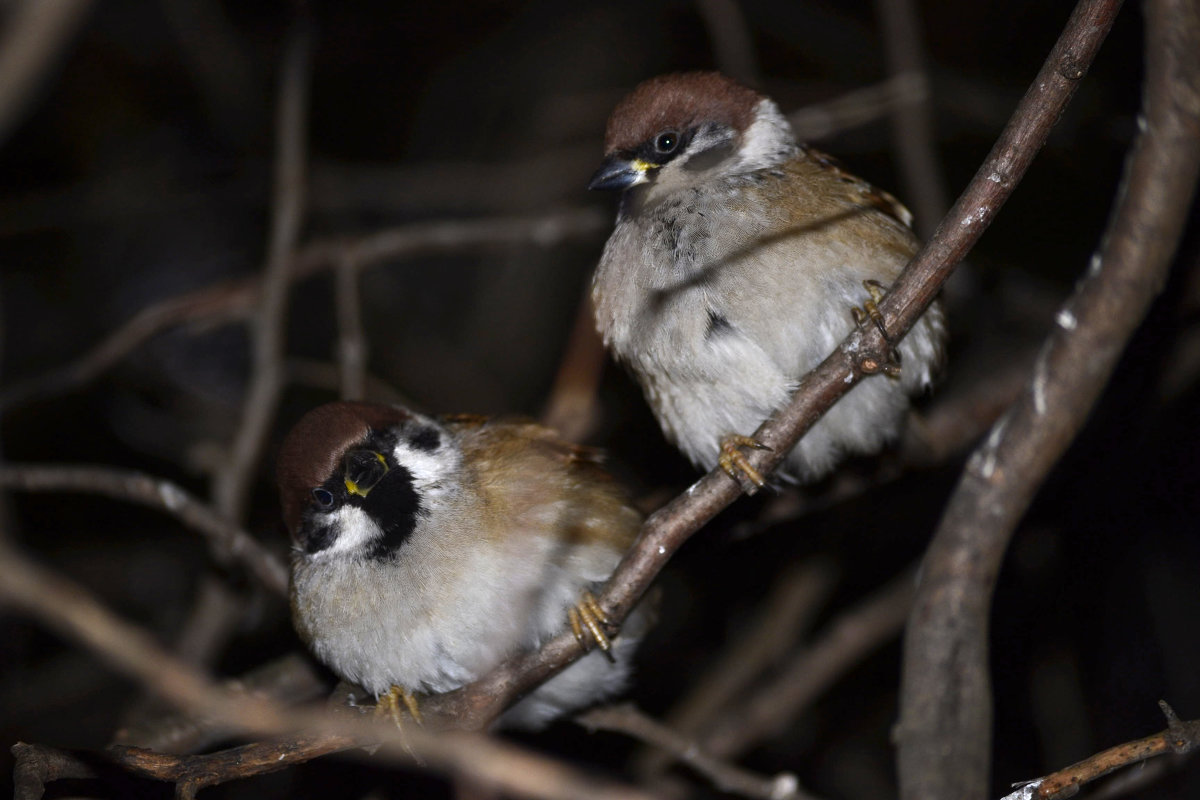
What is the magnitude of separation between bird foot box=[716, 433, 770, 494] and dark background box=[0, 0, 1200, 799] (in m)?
0.89

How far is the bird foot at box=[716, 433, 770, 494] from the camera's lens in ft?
7.27

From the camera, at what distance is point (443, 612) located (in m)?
2.43

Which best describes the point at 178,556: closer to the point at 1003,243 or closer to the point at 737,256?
the point at 737,256

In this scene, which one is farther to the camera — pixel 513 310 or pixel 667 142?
pixel 513 310

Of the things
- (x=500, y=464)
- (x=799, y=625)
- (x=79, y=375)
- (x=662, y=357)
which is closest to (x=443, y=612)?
(x=500, y=464)

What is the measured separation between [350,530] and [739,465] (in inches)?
40.2

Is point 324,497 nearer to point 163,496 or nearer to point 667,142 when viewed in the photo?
point 163,496

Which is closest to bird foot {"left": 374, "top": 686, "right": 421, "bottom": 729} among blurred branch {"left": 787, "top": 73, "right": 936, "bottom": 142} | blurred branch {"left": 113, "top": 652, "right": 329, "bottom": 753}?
blurred branch {"left": 113, "top": 652, "right": 329, "bottom": 753}

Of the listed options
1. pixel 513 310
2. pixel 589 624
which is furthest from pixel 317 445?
pixel 513 310

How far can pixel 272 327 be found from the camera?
3588 millimetres

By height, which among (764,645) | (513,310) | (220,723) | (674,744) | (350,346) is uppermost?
(513,310)

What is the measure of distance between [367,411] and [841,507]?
2.15m

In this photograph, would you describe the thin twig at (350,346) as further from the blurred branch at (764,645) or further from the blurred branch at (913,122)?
the blurred branch at (913,122)

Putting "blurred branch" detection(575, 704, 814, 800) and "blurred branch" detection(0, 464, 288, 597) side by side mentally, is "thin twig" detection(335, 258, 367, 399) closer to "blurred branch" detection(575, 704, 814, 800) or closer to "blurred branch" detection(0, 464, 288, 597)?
"blurred branch" detection(0, 464, 288, 597)
